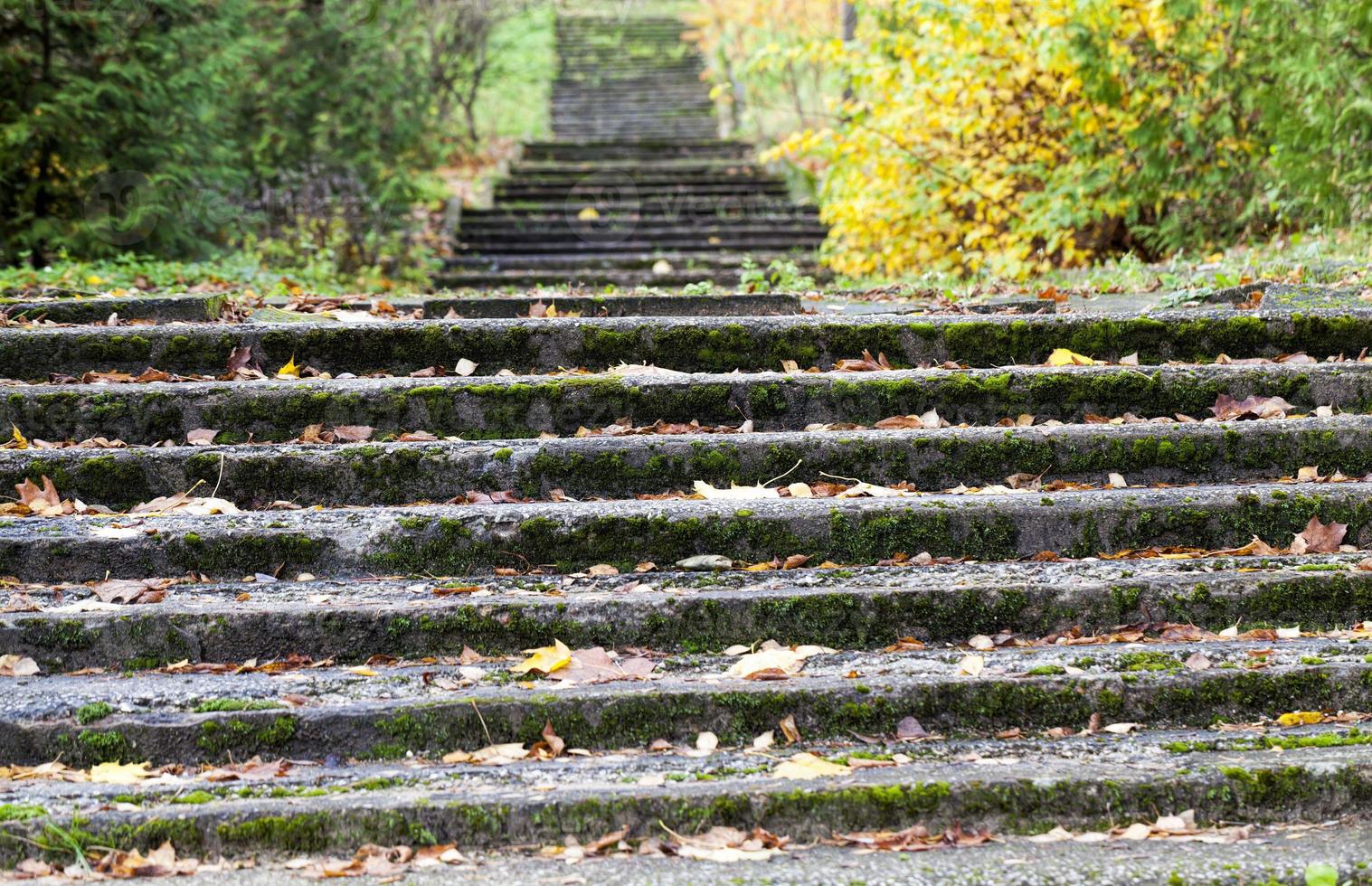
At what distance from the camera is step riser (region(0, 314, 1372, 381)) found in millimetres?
3729

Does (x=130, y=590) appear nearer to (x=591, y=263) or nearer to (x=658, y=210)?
(x=591, y=263)

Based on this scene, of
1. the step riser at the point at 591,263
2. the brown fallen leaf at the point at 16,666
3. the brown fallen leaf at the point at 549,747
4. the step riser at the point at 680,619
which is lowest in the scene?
the brown fallen leaf at the point at 549,747

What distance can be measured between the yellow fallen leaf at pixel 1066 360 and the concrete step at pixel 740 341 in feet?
0.33

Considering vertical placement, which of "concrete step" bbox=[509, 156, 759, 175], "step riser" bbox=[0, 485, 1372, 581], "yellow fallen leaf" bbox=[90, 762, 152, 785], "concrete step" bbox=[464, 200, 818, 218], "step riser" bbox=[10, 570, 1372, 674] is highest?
"concrete step" bbox=[509, 156, 759, 175]

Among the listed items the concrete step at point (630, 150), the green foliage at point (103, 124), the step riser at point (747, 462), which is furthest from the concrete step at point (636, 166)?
the step riser at point (747, 462)

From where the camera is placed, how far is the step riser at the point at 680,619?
250 cm

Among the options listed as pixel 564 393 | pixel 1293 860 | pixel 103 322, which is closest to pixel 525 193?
pixel 103 322

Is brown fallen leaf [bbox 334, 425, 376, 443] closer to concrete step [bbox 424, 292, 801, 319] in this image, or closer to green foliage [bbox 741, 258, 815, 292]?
concrete step [bbox 424, 292, 801, 319]

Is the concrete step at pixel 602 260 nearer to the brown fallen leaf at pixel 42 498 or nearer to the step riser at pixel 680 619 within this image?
the brown fallen leaf at pixel 42 498

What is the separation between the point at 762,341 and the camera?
3.80 m

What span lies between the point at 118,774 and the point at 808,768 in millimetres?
1295

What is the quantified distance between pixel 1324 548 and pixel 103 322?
3.87 metres

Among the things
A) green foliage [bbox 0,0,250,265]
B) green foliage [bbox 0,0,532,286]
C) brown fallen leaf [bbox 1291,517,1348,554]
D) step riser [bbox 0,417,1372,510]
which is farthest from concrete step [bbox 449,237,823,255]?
brown fallen leaf [bbox 1291,517,1348,554]

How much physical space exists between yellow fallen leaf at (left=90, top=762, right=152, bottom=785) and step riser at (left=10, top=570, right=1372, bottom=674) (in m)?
0.34
